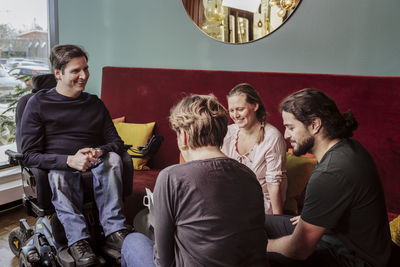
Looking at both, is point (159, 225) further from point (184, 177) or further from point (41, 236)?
point (41, 236)

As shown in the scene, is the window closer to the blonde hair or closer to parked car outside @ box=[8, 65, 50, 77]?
parked car outside @ box=[8, 65, 50, 77]

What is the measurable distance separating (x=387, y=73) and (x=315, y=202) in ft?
4.63

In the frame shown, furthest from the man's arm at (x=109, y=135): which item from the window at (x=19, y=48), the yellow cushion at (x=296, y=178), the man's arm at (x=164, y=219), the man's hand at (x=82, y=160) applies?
the window at (x=19, y=48)

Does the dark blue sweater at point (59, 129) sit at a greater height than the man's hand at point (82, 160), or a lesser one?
greater

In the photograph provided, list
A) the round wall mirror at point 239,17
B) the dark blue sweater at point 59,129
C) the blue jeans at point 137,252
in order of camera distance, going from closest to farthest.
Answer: the blue jeans at point 137,252
the dark blue sweater at point 59,129
the round wall mirror at point 239,17

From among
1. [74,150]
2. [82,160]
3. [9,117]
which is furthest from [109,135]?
[9,117]

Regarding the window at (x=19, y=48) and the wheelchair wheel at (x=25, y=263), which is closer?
the wheelchair wheel at (x=25, y=263)

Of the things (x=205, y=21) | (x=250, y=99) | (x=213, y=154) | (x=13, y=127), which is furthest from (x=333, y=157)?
(x=13, y=127)

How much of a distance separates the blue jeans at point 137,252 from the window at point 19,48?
256 cm

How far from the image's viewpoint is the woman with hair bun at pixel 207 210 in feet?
3.37

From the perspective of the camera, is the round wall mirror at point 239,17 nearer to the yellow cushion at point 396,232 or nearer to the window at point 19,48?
the yellow cushion at point 396,232

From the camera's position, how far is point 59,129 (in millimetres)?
2178

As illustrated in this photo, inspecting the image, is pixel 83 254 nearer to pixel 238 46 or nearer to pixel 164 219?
pixel 164 219

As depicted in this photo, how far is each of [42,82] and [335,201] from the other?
2.08 meters
